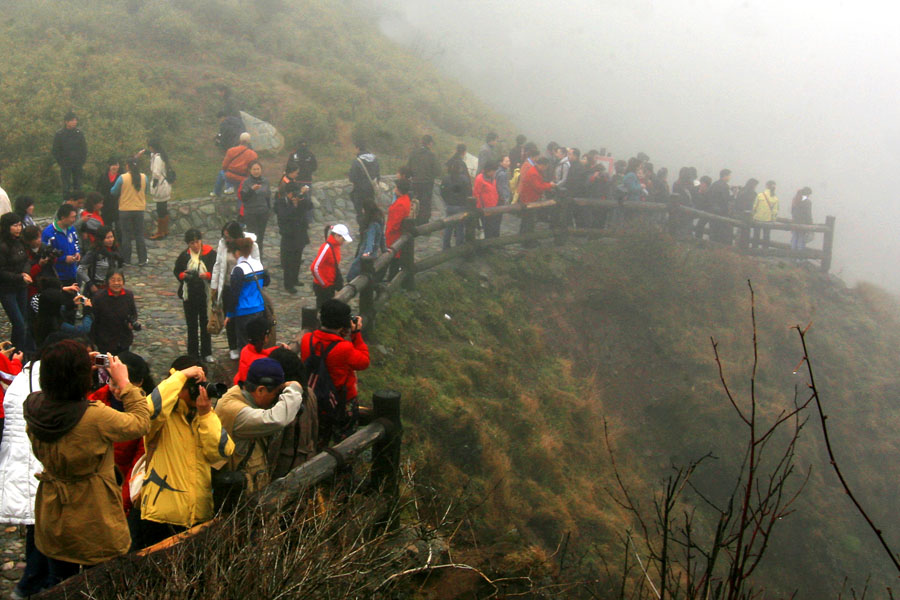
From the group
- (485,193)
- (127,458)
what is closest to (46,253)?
(127,458)

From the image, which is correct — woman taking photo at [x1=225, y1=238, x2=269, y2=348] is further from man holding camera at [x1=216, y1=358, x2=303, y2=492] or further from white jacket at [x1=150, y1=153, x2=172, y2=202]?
white jacket at [x1=150, y1=153, x2=172, y2=202]

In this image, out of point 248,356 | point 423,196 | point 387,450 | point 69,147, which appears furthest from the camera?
point 423,196

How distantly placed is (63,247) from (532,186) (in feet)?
28.5

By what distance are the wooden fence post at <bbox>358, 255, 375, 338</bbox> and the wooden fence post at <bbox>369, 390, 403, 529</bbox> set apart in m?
3.37

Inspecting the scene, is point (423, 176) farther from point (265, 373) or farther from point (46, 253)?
point (265, 373)

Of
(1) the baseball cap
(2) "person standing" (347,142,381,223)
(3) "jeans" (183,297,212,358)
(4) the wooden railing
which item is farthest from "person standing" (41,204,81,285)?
(2) "person standing" (347,142,381,223)

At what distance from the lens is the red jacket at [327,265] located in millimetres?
8516

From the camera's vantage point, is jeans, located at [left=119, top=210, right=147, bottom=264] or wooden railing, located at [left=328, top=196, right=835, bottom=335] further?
A: jeans, located at [left=119, top=210, right=147, bottom=264]

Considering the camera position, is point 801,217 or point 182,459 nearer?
point 182,459

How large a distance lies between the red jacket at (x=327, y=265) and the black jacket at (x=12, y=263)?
2.79m

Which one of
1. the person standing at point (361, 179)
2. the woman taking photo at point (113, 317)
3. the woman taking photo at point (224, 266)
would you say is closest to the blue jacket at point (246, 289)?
the woman taking photo at point (224, 266)

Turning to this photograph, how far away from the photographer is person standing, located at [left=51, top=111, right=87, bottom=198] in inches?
483

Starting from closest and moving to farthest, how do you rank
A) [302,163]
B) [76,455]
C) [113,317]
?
[76,455] → [113,317] → [302,163]

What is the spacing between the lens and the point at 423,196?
14117 millimetres
